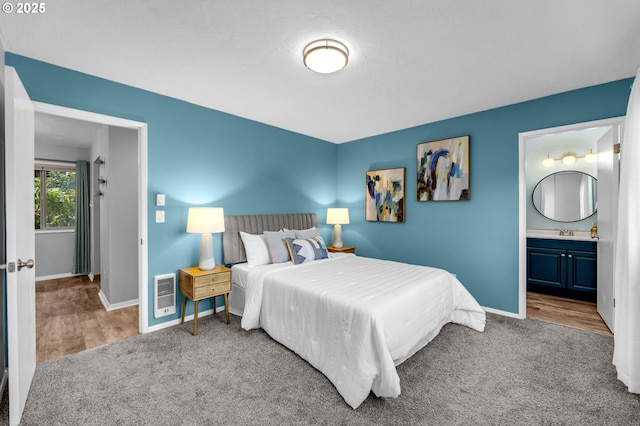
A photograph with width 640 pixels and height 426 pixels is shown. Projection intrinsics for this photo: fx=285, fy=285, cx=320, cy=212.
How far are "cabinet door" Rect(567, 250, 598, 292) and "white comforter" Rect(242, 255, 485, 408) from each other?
2072mm

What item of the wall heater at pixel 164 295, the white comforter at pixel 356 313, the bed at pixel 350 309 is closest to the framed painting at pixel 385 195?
the bed at pixel 350 309

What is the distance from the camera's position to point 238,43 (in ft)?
6.97

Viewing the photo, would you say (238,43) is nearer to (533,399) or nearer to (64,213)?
(533,399)

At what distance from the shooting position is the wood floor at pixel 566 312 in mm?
3136

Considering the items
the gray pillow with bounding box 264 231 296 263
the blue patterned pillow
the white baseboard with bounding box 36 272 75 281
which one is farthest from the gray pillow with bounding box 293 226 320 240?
the white baseboard with bounding box 36 272 75 281

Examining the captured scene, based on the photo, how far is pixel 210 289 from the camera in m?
2.99

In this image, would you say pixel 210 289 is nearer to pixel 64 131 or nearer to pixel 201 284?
pixel 201 284

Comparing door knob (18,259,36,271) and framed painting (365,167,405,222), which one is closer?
door knob (18,259,36,271)

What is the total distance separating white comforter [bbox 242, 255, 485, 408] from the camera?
1910mm

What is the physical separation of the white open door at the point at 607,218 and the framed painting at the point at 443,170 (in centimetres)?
134

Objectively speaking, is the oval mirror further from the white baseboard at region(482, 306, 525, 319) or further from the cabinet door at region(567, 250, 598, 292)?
the white baseboard at region(482, 306, 525, 319)

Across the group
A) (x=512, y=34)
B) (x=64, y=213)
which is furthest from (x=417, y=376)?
(x=64, y=213)

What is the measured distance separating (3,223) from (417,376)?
327 cm

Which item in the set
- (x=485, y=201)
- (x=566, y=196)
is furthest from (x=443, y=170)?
(x=566, y=196)
